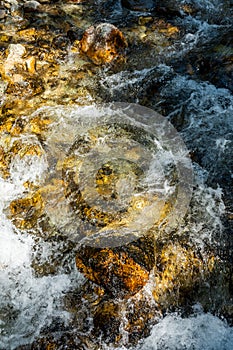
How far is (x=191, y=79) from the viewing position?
20.7ft

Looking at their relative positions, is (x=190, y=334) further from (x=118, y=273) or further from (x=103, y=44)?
(x=103, y=44)

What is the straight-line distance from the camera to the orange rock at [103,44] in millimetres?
6695

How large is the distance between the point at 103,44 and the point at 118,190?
3.70 meters

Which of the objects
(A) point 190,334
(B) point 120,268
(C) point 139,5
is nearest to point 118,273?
(B) point 120,268

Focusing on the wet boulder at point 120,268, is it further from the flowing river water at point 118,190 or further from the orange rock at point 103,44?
the orange rock at point 103,44

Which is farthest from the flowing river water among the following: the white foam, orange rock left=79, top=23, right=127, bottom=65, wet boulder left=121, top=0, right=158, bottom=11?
wet boulder left=121, top=0, right=158, bottom=11

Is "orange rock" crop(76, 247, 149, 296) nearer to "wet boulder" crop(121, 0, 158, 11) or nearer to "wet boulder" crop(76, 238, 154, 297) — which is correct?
"wet boulder" crop(76, 238, 154, 297)

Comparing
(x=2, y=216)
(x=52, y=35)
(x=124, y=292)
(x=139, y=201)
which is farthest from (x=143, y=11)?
(x=124, y=292)

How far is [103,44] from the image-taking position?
22.0 feet

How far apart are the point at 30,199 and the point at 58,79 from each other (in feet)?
9.20

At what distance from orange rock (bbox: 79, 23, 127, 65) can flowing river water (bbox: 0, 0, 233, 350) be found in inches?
6.7

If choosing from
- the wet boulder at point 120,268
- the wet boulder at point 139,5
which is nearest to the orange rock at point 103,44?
the wet boulder at point 139,5

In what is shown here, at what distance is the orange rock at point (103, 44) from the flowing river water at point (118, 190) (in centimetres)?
17

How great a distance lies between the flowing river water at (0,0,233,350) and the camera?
3.67 meters
